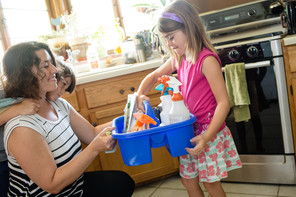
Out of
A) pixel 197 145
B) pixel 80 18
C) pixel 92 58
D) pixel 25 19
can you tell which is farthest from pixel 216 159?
pixel 25 19

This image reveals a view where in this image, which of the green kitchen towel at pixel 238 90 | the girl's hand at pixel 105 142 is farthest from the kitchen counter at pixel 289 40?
the girl's hand at pixel 105 142

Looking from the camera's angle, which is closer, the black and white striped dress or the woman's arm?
the black and white striped dress

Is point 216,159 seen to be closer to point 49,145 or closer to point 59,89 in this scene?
point 49,145

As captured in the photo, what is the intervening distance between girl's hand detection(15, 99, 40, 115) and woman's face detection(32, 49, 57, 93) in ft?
0.30

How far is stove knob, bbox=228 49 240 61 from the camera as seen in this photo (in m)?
2.14

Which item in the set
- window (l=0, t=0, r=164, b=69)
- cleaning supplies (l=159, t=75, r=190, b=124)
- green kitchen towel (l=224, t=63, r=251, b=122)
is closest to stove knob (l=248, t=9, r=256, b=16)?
green kitchen towel (l=224, t=63, r=251, b=122)

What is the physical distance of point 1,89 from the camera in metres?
1.42

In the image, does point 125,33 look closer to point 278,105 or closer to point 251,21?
point 251,21

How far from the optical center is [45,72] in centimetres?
139

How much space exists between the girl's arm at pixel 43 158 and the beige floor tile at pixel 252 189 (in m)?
1.32

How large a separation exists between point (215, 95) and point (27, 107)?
82cm

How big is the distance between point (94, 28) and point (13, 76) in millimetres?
1882

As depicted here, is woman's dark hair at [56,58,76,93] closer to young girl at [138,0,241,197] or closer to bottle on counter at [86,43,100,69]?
young girl at [138,0,241,197]

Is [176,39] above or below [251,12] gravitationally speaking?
below
